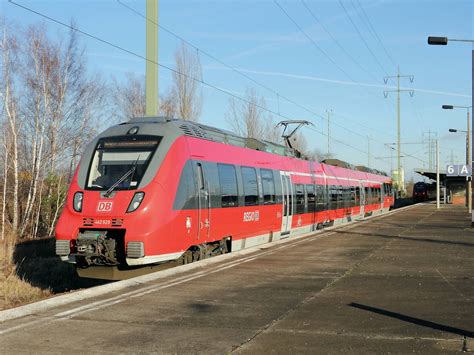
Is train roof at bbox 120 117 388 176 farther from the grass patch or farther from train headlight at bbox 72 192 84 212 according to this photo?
the grass patch

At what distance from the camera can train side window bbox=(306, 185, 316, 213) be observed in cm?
2328

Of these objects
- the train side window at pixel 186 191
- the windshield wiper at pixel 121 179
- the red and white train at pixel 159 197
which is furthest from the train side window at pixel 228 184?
the windshield wiper at pixel 121 179

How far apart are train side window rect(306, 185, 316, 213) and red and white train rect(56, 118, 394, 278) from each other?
23.7ft

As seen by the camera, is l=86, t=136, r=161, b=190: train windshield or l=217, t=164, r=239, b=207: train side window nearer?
l=86, t=136, r=161, b=190: train windshield

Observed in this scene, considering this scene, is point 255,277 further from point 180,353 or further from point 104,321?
point 180,353

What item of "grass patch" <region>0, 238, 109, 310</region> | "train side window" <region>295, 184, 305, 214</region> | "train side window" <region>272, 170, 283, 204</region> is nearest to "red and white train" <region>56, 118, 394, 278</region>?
"train side window" <region>272, 170, 283, 204</region>

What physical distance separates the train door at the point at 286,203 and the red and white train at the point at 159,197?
9.63 feet

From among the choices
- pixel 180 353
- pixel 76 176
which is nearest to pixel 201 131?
pixel 76 176

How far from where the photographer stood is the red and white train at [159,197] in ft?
34.2

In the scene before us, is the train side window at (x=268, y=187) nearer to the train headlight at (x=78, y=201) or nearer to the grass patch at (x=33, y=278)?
the grass patch at (x=33, y=278)

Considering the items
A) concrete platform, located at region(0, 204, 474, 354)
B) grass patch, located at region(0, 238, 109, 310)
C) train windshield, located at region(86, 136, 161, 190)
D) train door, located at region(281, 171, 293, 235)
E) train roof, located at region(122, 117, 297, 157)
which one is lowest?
grass patch, located at region(0, 238, 109, 310)

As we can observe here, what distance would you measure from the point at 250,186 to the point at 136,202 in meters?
5.74

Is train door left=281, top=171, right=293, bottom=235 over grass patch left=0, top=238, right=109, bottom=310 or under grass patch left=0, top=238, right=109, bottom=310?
over

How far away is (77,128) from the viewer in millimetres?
29547
